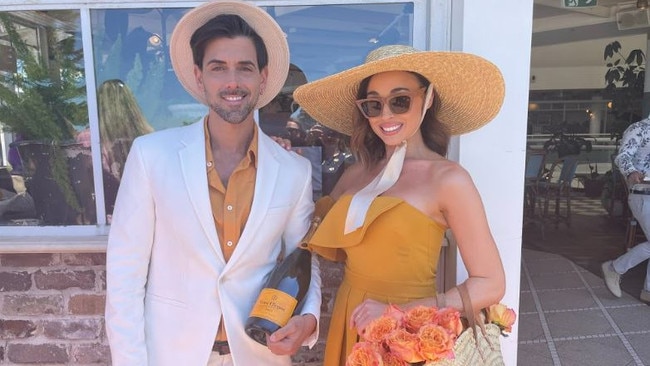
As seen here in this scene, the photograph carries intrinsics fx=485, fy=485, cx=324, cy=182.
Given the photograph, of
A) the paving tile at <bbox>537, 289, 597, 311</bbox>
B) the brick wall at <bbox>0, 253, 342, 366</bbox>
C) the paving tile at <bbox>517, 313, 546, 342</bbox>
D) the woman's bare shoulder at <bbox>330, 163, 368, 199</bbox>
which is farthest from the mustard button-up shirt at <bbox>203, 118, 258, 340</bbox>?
the paving tile at <bbox>537, 289, 597, 311</bbox>

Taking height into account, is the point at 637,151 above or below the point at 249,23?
below

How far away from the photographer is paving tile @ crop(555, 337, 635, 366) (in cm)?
330

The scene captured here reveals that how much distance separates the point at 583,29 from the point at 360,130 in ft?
26.1

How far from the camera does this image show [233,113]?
1612mm

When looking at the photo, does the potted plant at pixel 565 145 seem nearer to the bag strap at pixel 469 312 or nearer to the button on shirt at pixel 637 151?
the button on shirt at pixel 637 151

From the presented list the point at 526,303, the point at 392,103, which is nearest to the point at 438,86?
the point at 392,103

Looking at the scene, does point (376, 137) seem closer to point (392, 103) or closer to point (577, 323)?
point (392, 103)

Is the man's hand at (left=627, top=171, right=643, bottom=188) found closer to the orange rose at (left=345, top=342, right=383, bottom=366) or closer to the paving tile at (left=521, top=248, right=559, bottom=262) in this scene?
the paving tile at (left=521, top=248, right=559, bottom=262)

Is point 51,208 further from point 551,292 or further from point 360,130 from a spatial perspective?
point 551,292

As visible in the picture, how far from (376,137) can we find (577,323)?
2979 mm

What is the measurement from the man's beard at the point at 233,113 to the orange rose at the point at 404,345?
33.2 inches

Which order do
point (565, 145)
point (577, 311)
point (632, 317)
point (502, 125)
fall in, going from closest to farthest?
1. point (502, 125)
2. point (632, 317)
3. point (577, 311)
4. point (565, 145)

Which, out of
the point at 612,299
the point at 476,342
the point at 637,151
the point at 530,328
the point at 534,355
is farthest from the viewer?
the point at 637,151

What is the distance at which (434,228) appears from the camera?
163 centimetres
